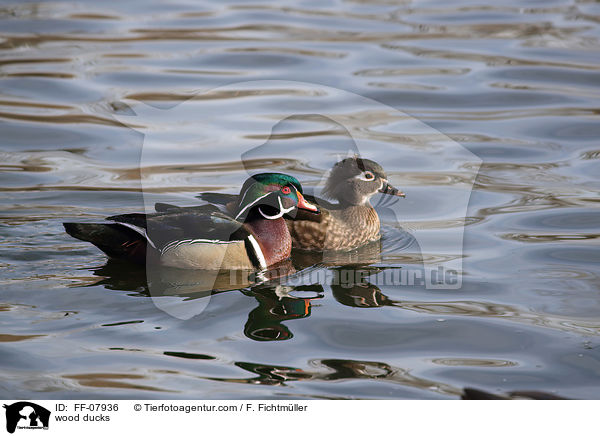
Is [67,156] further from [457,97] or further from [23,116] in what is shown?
[457,97]

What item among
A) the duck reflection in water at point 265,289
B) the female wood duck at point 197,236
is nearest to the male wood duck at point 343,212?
the female wood duck at point 197,236

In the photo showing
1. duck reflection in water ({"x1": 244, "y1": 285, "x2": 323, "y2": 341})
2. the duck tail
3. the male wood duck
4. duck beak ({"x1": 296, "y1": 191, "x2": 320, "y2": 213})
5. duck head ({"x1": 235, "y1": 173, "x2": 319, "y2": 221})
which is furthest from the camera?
the male wood duck

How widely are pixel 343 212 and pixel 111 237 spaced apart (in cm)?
219

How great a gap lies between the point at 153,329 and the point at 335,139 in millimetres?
5569

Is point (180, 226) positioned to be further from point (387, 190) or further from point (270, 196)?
point (387, 190)

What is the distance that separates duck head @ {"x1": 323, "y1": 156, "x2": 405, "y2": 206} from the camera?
26.6 ft

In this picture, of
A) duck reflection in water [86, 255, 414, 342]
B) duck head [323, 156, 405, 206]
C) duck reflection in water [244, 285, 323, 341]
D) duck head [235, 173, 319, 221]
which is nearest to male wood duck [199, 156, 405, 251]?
duck head [323, 156, 405, 206]

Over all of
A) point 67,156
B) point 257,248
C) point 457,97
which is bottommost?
point 257,248

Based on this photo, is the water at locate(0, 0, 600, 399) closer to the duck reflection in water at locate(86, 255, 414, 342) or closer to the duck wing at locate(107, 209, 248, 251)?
the duck reflection in water at locate(86, 255, 414, 342)

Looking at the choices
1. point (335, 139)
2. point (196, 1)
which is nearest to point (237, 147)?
point (335, 139)

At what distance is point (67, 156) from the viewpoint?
1014 centimetres

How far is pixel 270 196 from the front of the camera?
732cm

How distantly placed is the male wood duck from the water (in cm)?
22

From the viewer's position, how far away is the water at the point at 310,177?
5500 mm
